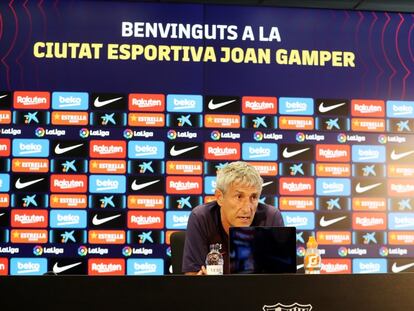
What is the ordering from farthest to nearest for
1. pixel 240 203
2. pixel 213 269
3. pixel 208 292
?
pixel 240 203
pixel 213 269
pixel 208 292

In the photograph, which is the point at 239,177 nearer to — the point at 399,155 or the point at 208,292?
the point at 208,292

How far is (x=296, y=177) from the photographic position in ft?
16.9

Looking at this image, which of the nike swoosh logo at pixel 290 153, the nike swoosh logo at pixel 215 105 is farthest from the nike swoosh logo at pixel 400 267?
the nike swoosh logo at pixel 215 105

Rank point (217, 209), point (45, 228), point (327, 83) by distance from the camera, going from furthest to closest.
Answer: point (327, 83)
point (45, 228)
point (217, 209)

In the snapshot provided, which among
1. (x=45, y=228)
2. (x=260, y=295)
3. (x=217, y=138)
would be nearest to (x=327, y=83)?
(x=217, y=138)

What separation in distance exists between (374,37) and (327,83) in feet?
1.89

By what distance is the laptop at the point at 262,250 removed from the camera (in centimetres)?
210

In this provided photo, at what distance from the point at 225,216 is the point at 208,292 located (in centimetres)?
126

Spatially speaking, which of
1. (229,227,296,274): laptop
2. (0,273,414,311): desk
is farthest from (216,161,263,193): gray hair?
(0,273,414,311): desk

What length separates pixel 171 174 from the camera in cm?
505

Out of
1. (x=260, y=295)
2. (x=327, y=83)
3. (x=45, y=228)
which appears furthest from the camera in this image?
(x=327, y=83)

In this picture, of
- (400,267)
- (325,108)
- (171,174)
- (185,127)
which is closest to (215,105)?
(185,127)

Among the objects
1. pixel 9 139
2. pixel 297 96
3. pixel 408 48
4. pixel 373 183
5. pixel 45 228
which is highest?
pixel 408 48

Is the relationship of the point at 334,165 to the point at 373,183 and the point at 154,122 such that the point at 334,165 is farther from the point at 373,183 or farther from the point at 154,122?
the point at 154,122
